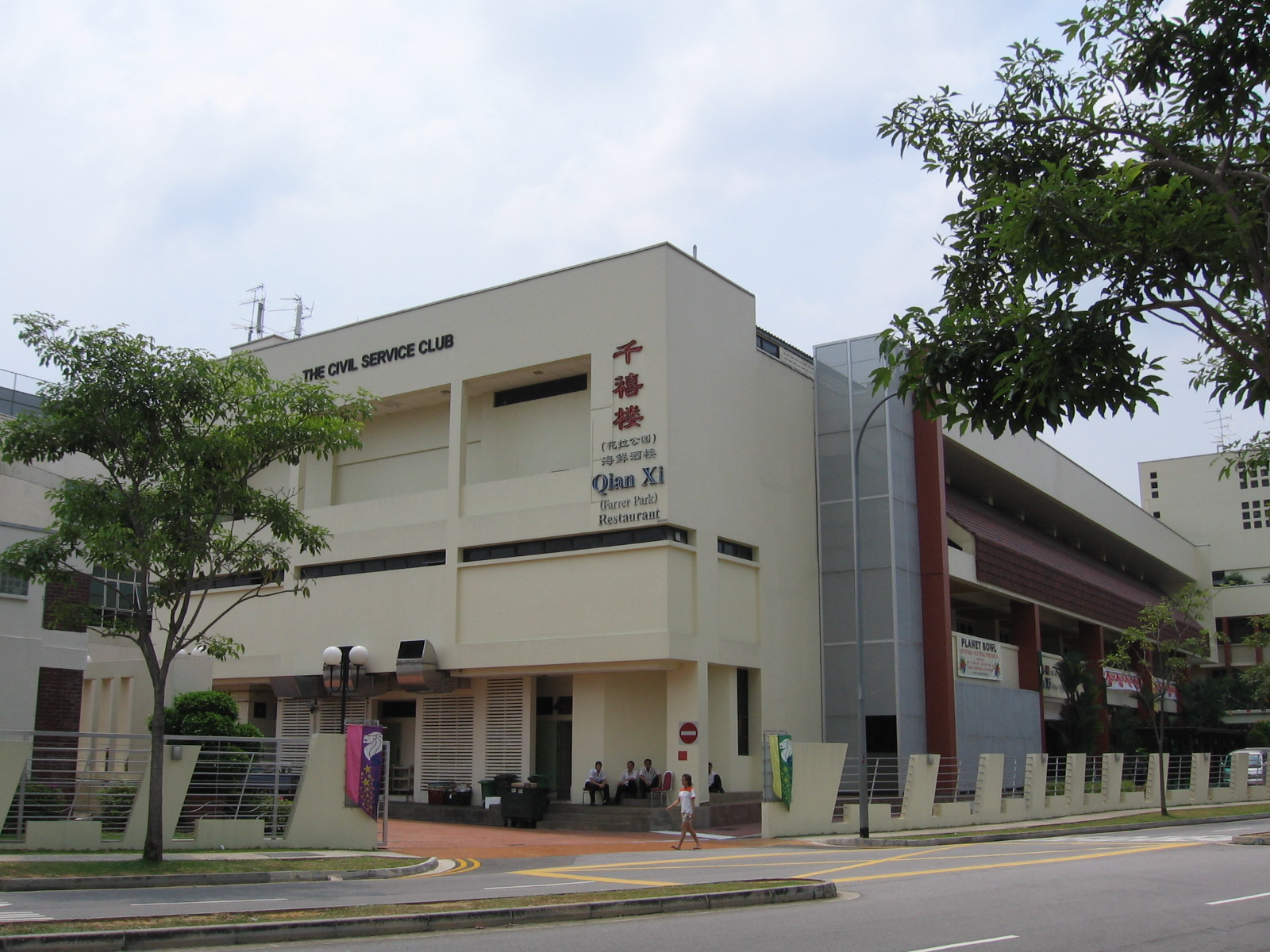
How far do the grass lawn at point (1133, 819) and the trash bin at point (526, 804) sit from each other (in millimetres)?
8778

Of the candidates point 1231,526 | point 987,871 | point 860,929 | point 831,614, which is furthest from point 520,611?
point 1231,526

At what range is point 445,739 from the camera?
3478 centimetres

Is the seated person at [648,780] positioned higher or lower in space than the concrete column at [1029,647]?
lower

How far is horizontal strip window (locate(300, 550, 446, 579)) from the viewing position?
115 ft

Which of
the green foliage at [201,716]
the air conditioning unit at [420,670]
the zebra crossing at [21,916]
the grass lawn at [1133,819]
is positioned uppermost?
the air conditioning unit at [420,670]

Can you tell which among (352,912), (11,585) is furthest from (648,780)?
(352,912)

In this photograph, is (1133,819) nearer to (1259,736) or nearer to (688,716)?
(688,716)

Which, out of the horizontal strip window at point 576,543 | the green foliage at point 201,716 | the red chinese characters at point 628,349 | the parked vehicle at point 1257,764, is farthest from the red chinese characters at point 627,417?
the parked vehicle at point 1257,764

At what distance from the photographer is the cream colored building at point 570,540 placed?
103 ft

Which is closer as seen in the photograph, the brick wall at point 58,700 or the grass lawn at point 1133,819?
the brick wall at point 58,700

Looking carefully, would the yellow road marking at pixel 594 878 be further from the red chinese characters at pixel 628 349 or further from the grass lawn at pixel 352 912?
the red chinese characters at pixel 628 349

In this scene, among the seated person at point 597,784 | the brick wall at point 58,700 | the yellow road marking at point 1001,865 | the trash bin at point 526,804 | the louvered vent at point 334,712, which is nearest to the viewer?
the yellow road marking at point 1001,865

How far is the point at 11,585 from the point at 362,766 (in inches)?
282

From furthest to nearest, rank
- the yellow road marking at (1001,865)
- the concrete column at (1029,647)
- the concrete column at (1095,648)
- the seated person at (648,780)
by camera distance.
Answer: the concrete column at (1095,648) < the concrete column at (1029,647) < the seated person at (648,780) < the yellow road marking at (1001,865)
